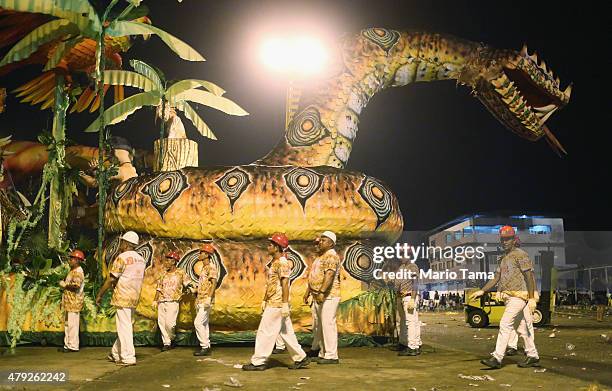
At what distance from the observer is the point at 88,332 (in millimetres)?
10477

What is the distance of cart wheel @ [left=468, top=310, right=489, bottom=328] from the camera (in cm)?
1792

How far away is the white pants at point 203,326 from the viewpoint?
9352 millimetres

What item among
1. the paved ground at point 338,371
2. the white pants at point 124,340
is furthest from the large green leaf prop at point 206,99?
the white pants at point 124,340

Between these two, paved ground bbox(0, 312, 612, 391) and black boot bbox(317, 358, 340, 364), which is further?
black boot bbox(317, 358, 340, 364)

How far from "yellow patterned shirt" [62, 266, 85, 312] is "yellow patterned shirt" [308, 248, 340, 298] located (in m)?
4.11

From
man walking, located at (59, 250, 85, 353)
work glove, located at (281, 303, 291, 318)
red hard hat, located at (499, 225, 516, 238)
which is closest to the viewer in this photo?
work glove, located at (281, 303, 291, 318)

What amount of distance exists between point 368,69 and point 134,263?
6067 millimetres

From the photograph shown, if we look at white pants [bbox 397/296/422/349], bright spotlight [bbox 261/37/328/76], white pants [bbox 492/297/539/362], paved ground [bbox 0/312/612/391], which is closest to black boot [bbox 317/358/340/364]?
paved ground [bbox 0/312/612/391]

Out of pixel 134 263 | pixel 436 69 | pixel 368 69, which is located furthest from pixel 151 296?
pixel 436 69

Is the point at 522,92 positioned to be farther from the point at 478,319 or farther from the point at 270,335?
the point at 270,335

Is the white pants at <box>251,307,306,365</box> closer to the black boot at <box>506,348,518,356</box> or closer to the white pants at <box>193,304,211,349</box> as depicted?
the white pants at <box>193,304,211,349</box>

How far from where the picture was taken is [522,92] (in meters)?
13.2

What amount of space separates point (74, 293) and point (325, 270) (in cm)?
446

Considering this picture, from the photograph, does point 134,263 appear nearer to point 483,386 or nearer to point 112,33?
point 483,386
